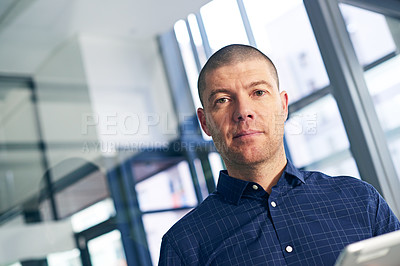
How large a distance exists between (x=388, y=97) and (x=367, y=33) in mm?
424

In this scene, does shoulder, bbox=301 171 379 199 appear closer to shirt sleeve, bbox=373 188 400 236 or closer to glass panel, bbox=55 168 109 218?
shirt sleeve, bbox=373 188 400 236

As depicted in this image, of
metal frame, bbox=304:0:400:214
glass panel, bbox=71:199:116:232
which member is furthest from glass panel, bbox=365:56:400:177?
glass panel, bbox=71:199:116:232

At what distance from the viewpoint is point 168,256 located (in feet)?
3.87

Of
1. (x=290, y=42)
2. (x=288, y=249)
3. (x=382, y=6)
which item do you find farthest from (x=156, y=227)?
(x=288, y=249)

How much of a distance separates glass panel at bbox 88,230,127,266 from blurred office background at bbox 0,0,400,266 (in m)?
0.01

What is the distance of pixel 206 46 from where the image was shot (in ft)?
13.2

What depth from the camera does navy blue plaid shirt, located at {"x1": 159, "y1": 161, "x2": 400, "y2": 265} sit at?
1141 millimetres

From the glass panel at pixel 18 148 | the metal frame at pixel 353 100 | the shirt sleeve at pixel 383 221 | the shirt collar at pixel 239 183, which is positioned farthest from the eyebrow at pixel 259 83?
the glass panel at pixel 18 148

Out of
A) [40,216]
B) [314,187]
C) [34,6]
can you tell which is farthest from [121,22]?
[314,187]

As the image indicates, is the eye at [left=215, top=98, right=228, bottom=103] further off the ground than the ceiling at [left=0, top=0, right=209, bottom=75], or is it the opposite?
the ceiling at [left=0, top=0, right=209, bottom=75]

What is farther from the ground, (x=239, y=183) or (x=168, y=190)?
(x=168, y=190)

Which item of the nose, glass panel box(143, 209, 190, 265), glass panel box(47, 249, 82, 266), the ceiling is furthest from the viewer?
glass panel box(143, 209, 190, 265)

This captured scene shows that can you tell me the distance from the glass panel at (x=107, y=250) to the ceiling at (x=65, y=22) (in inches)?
44.1

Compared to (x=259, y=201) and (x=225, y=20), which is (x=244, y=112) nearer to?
(x=259, y=201)
